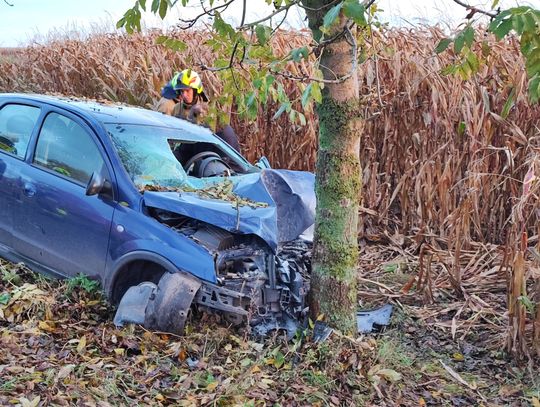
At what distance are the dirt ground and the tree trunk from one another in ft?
0.95

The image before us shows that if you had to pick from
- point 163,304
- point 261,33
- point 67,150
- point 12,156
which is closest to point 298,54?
point 261,33

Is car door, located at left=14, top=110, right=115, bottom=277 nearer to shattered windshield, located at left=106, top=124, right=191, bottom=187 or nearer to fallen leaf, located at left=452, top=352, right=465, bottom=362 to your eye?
shattered windshield, located at left=106, top=124, right=191, bottom=187

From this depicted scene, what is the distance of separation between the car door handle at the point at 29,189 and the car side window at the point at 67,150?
0.61ft

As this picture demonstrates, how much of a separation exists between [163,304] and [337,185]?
136cm

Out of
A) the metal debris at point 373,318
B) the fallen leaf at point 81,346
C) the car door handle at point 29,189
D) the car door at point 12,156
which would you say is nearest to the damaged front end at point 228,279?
the fallen leaf at point 81,346

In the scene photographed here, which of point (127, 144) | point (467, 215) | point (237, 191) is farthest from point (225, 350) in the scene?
point (467, 215)

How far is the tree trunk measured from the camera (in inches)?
170

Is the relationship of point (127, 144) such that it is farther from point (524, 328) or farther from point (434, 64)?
point (434, 64)

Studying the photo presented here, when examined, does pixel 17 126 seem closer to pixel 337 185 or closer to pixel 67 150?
pixel 67 150

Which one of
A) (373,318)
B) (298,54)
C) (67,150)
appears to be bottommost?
(373,318)

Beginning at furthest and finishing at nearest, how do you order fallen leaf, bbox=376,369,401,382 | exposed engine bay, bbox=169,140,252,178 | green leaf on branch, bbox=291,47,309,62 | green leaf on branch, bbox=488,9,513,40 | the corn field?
1. the corn field
2. exposed engine bay, bbox=169,140,252,178
3. fallen leaf, bbox=376,369,401,382
4. green leaf on branch, bbox=291,47,309,62
5. green leaf on branch, bbox=488,9,513,40

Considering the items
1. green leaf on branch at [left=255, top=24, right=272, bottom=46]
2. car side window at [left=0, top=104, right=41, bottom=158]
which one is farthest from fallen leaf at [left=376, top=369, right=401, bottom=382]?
car side window at [left=0, top=104, right=41, bottom=158]

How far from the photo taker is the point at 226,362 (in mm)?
4152

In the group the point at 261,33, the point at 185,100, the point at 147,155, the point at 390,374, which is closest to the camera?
the point at 261,33
